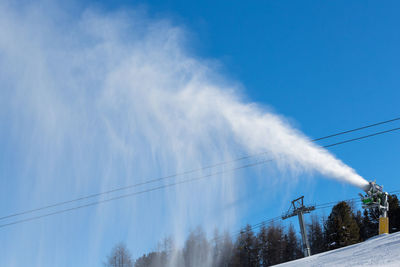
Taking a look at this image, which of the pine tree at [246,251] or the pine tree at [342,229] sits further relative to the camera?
the pine tree at [246,251]

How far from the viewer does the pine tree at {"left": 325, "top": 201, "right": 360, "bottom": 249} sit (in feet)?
178

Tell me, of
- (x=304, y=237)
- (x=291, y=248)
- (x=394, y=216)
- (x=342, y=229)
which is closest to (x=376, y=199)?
(x=304, y=237)

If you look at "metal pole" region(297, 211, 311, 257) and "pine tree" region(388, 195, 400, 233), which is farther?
"pine tree" region(388, 195, 400, 233)

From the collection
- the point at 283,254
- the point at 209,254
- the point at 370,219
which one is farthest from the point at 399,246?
the point at 209,254

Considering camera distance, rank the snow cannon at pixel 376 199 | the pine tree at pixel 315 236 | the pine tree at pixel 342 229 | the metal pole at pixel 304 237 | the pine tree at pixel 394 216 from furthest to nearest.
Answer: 1. the pine tree at pixel 315 236
2. the pine tree at pixel 394 216
3. the pine tree at pixel 342 229
4. the metal pole at pixel 304 237
5. the snow cannon at pixel 376 199

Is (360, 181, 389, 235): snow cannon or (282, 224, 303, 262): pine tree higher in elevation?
(282, 224, 303, 262): pine tree

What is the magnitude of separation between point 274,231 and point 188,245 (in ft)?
65.3

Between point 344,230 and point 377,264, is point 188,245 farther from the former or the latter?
point 377,264

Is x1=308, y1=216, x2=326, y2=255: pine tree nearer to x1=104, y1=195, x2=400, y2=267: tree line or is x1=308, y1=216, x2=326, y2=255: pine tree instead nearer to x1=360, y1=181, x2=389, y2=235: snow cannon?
x1=104, y1=195, x2=400, y2=267: tree line

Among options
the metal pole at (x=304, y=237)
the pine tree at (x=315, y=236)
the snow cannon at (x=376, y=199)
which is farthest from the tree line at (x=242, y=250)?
the snow cannon at (x=376, y=199)

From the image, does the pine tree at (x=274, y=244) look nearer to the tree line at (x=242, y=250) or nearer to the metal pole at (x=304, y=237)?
the tree line at (x=242, y=250)

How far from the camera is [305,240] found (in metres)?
39.6

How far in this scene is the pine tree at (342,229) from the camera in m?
54.3

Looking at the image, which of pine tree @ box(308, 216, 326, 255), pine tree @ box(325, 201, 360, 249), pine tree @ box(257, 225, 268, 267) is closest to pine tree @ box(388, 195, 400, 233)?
pine tree @ box(325, 201, 360, 249)
